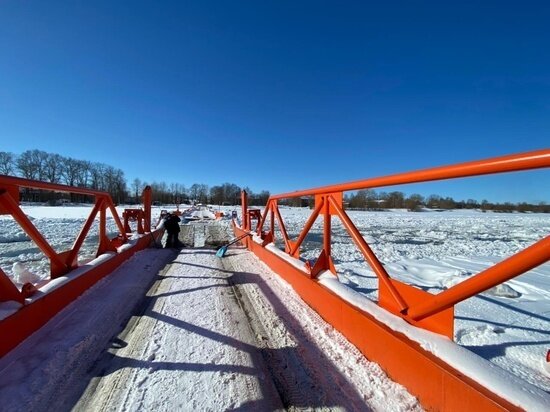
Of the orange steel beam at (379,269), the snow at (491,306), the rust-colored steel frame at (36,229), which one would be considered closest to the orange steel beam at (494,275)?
the orange steel beam at (379,269)

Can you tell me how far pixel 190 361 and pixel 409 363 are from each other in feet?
5.23

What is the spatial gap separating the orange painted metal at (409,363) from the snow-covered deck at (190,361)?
3.4 inches

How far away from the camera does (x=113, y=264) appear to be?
17.7 ft

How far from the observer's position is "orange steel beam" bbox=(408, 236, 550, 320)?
4.52 feet

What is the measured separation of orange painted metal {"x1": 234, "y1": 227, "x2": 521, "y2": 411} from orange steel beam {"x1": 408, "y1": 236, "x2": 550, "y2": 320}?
29 cm

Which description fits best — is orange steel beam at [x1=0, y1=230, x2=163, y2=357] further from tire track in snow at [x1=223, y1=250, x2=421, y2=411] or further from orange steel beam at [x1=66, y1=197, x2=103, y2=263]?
tire track in snow at [x1=223, y1=250, x2=421, y2=411]

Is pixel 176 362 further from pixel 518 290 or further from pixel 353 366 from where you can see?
pixel 518 290

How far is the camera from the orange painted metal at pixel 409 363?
1.51m

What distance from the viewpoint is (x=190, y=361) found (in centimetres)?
240

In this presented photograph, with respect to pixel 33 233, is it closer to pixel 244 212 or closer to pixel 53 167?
pixel 244 212

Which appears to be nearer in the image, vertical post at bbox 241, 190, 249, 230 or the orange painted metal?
the orange painted metal

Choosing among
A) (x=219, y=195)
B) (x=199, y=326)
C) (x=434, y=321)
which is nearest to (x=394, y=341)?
(x=434, y=321)

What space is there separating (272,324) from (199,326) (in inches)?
29.1

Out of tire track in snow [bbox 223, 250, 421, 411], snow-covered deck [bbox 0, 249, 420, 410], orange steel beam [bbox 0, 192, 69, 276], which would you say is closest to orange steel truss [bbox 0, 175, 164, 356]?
orange steel beam [bbox 0, 192, 69, 276]
